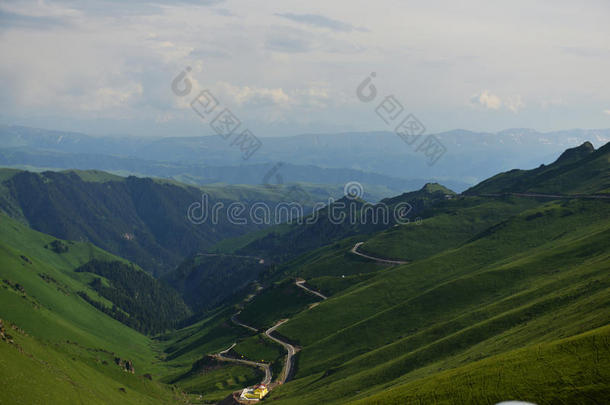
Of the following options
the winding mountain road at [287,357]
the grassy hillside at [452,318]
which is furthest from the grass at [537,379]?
the winding mountain road at [287,357]

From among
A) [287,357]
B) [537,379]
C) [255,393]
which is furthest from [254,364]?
[537,379]

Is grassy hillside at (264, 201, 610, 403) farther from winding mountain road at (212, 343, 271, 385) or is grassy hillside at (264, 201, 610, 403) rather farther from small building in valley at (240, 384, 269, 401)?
winding mountain road at (212, 343, 271, 385)

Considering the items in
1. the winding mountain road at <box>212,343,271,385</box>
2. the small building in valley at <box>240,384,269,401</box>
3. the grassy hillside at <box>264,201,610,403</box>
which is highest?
the grassy hillside at <box>264,201,610,403</box>

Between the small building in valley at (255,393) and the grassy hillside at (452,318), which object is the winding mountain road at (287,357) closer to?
the grassy hillside at (452,318)

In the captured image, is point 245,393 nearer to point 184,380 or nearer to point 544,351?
point 184,380

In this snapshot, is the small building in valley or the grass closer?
the grass

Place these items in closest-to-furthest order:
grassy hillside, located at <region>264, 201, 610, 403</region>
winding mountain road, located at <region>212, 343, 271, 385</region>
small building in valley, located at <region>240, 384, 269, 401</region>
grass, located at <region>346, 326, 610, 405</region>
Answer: grass, located at <region>346, 326, 610, 405</region>, grassy hillside, located at <region>264, 201, 610, 403</region>, small building in valley, located at <region>240, 384, 269, 401</region>, winding mountain road, located at <region>212, 343, 271, 385</region>

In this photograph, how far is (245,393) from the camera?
143 metres

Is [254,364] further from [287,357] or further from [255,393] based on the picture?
[255,393]

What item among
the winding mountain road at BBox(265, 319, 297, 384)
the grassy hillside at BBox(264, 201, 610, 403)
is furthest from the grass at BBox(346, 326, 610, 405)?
the winding mountain road at BBox(265, 319, 297, 384)

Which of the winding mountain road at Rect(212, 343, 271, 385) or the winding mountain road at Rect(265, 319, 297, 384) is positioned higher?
the winding mountain road at Rect(265, 319, 297, 384)

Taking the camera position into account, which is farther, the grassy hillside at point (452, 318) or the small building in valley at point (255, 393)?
the small building in valley at point (255, 393)

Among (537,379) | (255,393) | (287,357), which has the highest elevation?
(537,379)

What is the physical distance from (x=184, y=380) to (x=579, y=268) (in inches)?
5400
